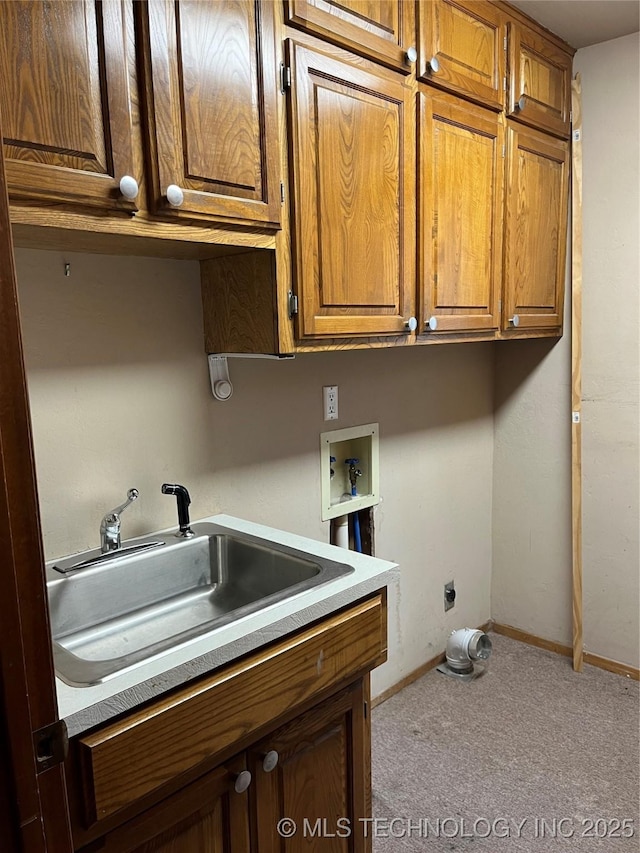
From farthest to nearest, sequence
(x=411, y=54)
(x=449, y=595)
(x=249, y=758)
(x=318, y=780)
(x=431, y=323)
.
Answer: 1. (x=449, y=595)
2. (x=431, y=323)
3. (x=411, y=54)
4. (x=318, y=780)
5. (x=249, y=758)

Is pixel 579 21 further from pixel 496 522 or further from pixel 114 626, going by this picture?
pixel 114 626

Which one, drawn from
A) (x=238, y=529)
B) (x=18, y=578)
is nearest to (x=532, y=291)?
(x=238, y=529)

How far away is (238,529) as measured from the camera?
163 centimetres

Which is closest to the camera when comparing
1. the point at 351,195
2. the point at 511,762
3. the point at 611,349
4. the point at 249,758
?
the point at 249,758

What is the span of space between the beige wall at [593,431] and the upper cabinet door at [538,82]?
0.38ft

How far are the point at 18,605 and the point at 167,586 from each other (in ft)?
3.15

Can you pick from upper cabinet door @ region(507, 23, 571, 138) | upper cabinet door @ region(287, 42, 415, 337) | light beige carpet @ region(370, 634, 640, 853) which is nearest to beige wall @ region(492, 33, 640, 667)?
upper cabinet door @ region(507, 23, 571, 138)

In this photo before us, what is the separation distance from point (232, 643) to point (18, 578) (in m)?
0.55

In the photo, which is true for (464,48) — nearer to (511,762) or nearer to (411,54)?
(411,54)

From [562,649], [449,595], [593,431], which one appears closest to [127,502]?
[449,595]

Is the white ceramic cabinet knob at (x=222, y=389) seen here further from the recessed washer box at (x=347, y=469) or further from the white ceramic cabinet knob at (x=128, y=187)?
the white ceramic cabinet knob at (x=128, y=187)

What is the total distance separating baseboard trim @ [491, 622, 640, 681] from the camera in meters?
2.58

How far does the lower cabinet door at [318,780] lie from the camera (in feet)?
3.96

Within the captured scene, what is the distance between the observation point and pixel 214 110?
1239 mm
